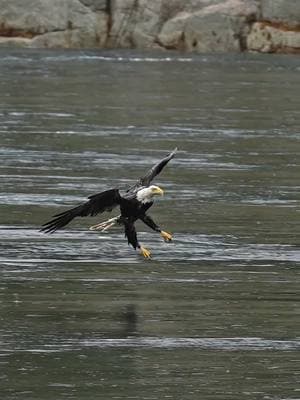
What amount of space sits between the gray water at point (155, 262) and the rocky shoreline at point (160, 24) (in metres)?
18.8

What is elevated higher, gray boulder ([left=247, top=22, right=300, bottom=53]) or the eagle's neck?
the eagle's neck

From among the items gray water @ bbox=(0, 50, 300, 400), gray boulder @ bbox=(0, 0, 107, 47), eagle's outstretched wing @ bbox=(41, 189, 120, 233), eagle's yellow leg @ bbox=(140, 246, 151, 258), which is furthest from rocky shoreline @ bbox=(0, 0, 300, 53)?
eagle's outstretched wing @ bbox=(41, 189, 120, 233)

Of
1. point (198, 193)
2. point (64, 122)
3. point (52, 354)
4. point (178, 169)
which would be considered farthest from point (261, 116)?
point (52, 354)

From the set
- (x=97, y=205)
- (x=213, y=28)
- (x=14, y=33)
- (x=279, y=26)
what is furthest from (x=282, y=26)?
(x=97, y=205)

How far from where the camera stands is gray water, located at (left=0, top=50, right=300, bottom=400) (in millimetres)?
9125

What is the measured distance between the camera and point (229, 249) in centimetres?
1355

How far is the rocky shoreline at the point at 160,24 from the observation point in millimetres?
47156

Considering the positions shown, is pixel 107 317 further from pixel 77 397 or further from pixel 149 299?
pixel 77 397

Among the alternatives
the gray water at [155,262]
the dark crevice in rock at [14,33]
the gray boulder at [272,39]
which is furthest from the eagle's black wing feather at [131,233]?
the dark crevice in rock at [14,33]

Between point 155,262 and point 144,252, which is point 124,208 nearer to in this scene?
point 144,252

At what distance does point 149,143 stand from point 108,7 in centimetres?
2620

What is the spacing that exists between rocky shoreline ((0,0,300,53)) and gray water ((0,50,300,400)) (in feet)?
61.7

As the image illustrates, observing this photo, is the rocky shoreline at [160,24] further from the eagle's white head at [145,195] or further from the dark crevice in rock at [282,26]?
the eagle's white head at [145,195]

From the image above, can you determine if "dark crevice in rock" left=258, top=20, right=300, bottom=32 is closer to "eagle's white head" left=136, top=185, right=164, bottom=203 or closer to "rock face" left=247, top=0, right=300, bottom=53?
"rock face" left=247, top=0, right=300, bottom=53
